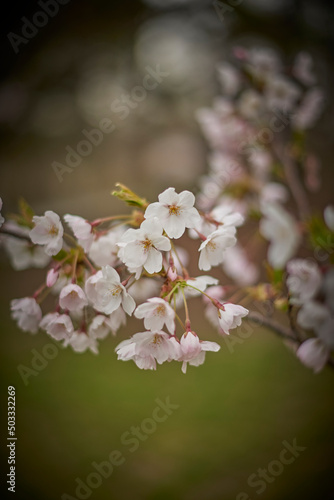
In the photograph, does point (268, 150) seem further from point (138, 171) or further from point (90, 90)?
point (138, 171)

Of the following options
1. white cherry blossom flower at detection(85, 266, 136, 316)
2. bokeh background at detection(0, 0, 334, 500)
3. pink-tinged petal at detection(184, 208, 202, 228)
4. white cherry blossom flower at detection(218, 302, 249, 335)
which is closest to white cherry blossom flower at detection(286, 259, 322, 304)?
white cherry blossom flower at detection(218, 302, 249, 335)

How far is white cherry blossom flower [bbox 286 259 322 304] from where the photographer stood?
2.43ft

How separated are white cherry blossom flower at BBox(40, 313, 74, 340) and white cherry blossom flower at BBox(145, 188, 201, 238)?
29cm

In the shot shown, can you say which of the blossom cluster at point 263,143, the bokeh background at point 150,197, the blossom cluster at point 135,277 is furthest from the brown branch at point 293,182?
the bokeh background at point 150,197

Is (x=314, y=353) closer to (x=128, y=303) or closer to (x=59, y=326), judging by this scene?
(x=128, y=303)

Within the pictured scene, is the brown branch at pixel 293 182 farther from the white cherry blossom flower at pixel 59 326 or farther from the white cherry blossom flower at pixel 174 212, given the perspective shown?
the white cherry blossom flower at pixel 59 326

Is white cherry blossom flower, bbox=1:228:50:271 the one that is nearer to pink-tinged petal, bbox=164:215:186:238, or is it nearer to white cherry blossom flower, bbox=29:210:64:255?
white cherry blossom flower, bbox=29:210:64:255

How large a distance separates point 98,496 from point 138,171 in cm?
423

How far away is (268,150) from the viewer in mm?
1385

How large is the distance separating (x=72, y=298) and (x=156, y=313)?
7.5 inches

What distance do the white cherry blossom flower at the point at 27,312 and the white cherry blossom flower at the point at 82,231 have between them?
0.61ft

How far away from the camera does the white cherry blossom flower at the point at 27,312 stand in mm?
758

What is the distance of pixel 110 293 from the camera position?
648mm

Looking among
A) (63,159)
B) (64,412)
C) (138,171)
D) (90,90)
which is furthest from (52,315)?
(138,171)
